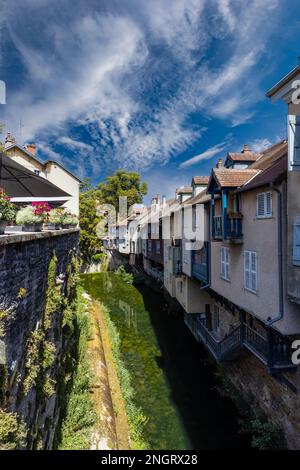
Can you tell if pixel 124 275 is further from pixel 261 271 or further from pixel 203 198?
→ pixel 261 271

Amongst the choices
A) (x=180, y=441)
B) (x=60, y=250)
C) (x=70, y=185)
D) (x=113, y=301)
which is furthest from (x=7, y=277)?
(x=70, y=185)

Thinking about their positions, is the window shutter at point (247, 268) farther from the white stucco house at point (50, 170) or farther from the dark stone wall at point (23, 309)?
the white stucco house at point (50, 170)

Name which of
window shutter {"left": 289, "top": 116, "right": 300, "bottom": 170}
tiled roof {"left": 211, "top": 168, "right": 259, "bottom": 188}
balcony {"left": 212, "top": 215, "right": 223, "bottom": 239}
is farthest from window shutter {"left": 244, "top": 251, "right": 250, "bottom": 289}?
window shutter {"left": 289, "top": 116, "right": 300, "bottom": 170}

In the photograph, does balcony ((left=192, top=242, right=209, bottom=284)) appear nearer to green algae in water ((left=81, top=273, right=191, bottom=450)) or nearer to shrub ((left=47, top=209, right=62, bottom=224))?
green algae in water ((left=81, top=273, right=191, bottom=450))

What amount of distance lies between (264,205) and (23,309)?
25.5 ft

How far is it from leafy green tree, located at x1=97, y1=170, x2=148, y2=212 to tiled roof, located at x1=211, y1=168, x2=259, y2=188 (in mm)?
40388

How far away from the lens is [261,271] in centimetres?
889

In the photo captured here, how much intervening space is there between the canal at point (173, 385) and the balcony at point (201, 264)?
19.1 ft

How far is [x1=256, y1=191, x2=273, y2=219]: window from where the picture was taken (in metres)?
8.58

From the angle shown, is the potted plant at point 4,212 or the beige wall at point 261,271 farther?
the beige wall at point 261,271

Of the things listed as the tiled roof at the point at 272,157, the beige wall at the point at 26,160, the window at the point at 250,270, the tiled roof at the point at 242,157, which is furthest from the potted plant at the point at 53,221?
the beige wall at the point at 26,160

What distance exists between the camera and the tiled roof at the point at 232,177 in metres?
10.5

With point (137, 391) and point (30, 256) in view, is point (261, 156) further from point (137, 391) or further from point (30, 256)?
point (137, 391)

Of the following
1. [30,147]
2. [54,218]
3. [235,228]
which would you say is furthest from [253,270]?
[30,147]
